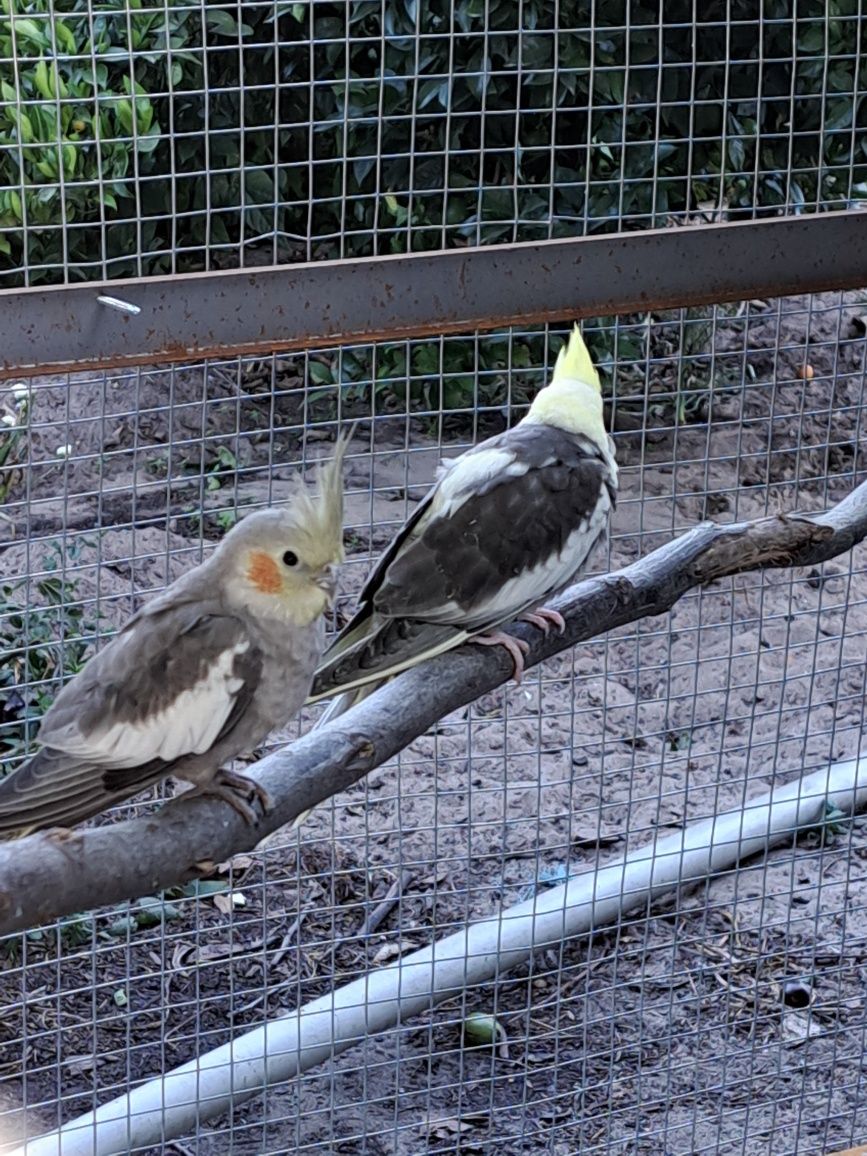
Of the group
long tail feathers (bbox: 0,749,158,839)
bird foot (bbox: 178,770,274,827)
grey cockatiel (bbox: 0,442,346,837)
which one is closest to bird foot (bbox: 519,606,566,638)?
grey cockatiel (bbox: 0,442,346,837)

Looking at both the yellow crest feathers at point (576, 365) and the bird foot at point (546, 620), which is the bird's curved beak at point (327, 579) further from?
the yellow crest feathers at point (576, 365)

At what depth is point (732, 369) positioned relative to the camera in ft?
11.5

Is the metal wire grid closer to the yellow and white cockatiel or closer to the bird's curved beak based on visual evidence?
the yellow and white cockatiel

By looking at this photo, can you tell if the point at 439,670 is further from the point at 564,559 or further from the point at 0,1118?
the point at 0,1118

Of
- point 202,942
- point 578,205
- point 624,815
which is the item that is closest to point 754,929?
point 624,815

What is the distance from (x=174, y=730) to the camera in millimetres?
1497

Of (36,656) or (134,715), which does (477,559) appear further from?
(36,656)

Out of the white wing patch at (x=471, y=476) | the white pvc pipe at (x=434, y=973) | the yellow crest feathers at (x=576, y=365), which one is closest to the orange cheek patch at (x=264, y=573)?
the white wing patch at (x=471, y=476)

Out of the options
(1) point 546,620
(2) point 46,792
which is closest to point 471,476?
(1) point 546,620

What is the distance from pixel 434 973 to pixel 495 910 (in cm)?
31

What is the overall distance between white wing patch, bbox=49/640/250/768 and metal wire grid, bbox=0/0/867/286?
105cm

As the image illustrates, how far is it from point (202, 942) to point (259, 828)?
1.17 meters

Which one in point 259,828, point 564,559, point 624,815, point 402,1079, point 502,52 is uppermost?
point 502,52

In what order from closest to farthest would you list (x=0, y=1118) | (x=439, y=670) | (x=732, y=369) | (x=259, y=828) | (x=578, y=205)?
1. (x=259, y=828)
2. (x=439, y=670)
3. (x=0, y=1118)
4. (x=578, y=205)
5. (x=732, y=369)
